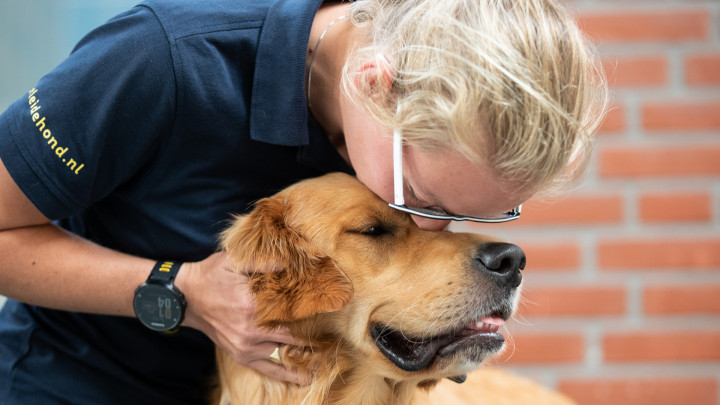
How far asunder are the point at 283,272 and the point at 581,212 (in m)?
1.42

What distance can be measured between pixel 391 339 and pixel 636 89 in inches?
57.9

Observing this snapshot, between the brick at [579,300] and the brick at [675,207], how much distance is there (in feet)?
0.93

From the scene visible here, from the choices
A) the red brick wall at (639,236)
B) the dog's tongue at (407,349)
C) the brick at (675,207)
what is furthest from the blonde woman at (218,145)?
the brick at (675,207)

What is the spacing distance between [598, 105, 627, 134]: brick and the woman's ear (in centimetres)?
144

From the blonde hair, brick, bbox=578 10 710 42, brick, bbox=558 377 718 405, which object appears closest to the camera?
the blonde hair

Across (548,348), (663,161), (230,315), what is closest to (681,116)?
(663,161)

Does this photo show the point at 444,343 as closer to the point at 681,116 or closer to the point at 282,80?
the point at 282,80

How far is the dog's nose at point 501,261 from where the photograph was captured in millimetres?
1369

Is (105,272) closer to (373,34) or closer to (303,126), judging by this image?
(303,126)

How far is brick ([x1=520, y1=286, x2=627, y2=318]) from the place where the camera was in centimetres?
244

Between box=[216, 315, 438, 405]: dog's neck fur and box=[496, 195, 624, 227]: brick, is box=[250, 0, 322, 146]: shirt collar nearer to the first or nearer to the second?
box=[216, 315, 438, 405]: dog's neck fur

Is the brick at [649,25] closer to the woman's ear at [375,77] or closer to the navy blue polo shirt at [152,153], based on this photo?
the navy blue polo shirt at [152,153]

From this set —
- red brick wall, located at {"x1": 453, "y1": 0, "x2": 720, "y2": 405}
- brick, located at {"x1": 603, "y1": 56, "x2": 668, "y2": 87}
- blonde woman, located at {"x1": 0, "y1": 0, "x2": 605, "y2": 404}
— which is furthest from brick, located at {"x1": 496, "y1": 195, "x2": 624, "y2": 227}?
blonde woman, located at {"x1": 0, "y1": 0, "x2": 605, "y2": 404}

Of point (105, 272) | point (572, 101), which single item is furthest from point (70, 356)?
point (572, 101)
